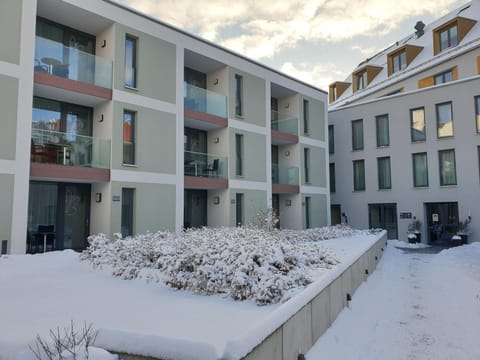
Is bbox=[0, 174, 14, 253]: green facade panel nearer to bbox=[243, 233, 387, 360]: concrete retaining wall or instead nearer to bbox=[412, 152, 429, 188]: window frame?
bbox=[243, 233, 387, 360]: concrete retaining wall

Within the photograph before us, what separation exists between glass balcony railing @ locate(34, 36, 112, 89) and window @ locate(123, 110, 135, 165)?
121cm

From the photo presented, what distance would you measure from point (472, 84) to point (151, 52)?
16529mm

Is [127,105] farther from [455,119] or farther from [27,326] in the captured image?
[455,119]

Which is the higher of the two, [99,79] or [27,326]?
[99,79]

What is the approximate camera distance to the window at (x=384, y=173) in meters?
23.1

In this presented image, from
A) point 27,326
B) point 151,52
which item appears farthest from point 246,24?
point 27,326

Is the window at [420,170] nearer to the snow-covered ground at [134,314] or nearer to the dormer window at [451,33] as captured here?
the dormer window at [451,33]

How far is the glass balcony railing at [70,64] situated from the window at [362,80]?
909 inches

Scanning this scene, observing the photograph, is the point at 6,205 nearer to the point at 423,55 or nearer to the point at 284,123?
the point at 284,123

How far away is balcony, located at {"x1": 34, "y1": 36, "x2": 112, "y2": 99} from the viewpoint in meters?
11.7

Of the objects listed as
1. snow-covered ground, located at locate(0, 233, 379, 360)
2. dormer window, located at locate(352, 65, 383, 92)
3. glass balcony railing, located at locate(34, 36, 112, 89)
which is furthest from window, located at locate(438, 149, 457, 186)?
glass balcony railing, located at locate(34, 36, 112, 89)

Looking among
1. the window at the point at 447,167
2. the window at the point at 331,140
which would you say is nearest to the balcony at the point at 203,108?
the window at the point at 331,140

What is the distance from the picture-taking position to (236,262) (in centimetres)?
635

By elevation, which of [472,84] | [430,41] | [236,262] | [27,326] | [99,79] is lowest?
[27,326]
